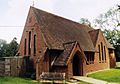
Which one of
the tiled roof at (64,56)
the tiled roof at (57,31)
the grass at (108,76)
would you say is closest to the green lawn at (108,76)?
the grass at (108,76)

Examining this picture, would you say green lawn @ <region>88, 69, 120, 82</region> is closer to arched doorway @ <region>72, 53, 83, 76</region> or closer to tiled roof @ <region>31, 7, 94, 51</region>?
arched doorway @ <region>72, 53, 83, 76</region>

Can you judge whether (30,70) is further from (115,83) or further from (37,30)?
(115,83)

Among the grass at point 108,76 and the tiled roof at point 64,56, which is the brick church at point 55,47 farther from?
the grass at point 108,76

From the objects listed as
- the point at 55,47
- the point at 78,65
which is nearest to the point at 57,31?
the point at 55,47

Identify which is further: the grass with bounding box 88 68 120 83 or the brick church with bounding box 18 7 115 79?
the grass with bounding box 88 68 120 83

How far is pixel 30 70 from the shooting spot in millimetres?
28469

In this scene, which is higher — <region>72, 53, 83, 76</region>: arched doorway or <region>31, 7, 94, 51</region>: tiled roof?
<region>31, 7, 94, 51</region>: tiled roof

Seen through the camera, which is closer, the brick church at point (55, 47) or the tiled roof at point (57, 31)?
the brick church at point (55, 47)

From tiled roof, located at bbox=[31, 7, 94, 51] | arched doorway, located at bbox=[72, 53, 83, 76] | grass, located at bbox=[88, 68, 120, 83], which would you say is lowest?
grass, located at bbox=[88, 68, 120, 83]

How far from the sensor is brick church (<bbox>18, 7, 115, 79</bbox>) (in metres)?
25.9

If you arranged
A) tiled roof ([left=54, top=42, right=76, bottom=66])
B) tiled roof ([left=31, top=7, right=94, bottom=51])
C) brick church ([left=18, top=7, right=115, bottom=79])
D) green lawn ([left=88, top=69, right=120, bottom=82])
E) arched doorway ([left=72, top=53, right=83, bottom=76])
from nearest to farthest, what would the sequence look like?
tiled roof ([left=54, top=42, right=76, bottom=66]) < brick church ([left=18, top=7, right=115, bottom=79]) < green lawn ([left=88, top=69, right=120, bottom=82]) < tiled roof ([left=31, top=7, right=94, bottom=51]) < arched doorway ([left=72, top=53, right=83, bottom=76])

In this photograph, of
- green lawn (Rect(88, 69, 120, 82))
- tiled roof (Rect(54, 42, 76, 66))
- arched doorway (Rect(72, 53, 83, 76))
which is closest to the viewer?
tiled roof (Rect(54, 42, 76, 66))

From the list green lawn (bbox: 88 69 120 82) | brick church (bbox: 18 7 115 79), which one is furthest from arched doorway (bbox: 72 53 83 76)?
green lawn (bbox: 88 69 120 82)

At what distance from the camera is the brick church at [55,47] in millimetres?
25891
